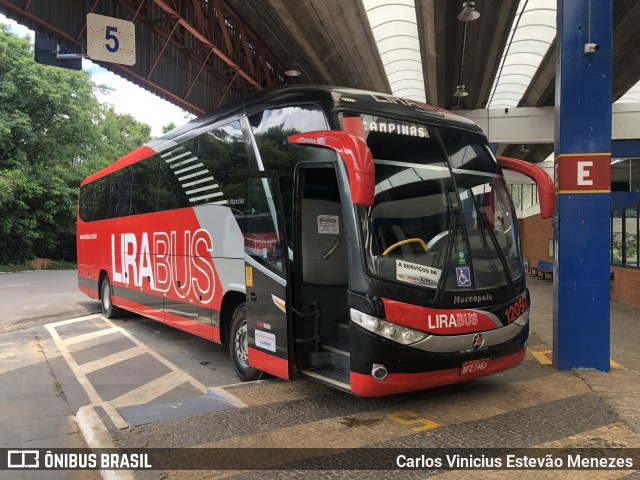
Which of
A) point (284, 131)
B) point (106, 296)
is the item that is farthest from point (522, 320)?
point (106, 296)

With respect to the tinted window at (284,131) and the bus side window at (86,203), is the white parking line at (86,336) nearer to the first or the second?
the bus side window at (86,203)

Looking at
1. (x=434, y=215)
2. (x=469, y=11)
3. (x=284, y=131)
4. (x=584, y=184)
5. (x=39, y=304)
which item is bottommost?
(x=39, y=304)

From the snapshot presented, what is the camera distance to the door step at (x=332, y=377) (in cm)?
476

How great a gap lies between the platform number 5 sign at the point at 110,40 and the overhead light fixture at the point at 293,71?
5.82 meters

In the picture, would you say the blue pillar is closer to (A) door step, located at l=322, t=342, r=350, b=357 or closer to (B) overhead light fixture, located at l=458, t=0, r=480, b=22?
(A) door step, located at l=322, t=342, r=350, b=357

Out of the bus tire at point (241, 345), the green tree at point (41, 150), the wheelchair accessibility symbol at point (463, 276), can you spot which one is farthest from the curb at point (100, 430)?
the green tree at point (41, 150)

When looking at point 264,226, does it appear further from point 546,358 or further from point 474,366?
point 546,358

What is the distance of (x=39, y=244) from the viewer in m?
34.6

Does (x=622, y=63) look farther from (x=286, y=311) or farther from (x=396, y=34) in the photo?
(x=286, y=311)

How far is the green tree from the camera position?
95.5 ft

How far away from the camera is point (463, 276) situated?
489 cm

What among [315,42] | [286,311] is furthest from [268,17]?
[286,311]

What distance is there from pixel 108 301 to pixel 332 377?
9.01 meters

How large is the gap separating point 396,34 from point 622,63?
23.5 ft
